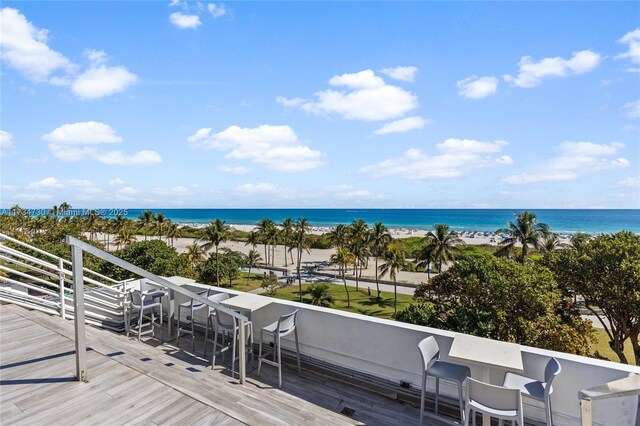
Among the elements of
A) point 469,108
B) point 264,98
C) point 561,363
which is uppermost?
point 469,108

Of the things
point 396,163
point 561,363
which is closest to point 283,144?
point 561,363

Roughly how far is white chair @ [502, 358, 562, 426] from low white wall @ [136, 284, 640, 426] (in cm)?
19

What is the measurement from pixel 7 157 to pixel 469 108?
2015cm

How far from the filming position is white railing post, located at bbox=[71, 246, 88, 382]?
272cm

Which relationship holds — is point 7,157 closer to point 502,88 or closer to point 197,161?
point 197,161

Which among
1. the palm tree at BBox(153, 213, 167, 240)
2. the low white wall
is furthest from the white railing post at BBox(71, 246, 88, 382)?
the palm tree at BBox(153, 213, 167, 240)

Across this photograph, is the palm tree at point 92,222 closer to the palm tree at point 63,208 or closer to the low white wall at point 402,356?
the palm tree at point 63,208

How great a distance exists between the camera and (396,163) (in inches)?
2029

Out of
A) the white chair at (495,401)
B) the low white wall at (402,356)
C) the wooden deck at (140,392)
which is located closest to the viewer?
the white chair at (495,401)

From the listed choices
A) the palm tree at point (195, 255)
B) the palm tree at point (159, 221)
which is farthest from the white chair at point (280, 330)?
the palm tree at point (159, 221)

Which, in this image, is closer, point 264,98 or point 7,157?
point 7,157

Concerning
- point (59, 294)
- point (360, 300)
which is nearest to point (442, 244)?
point (360, 300)

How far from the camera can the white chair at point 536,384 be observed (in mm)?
2610

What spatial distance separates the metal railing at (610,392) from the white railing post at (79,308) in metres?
3.63
